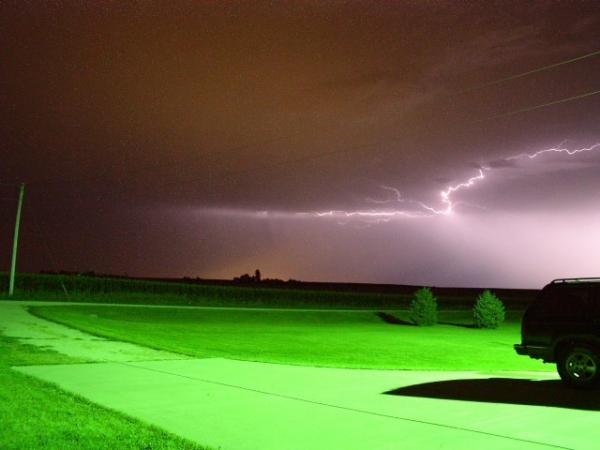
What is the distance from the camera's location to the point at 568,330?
1119cm

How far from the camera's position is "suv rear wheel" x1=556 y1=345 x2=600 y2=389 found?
35.0 feet

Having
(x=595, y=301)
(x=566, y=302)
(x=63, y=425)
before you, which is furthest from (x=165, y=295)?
(x=63, y=425)

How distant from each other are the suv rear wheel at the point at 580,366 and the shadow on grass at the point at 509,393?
0.22m

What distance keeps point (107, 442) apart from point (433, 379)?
668 centimetres

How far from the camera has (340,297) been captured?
75.4 m

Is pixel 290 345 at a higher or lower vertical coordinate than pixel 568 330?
lower

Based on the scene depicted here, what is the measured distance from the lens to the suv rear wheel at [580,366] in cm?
1068

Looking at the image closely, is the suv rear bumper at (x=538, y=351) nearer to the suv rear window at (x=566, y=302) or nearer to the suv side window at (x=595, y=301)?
the suv rear window at (x=566, y=302)

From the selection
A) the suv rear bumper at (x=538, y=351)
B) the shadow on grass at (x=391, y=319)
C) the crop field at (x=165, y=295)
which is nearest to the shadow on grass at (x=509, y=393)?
the suv rear bumper at (x=538, y=351)

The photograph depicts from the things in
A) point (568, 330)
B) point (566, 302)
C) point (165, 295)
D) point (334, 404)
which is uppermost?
point (566, 302)

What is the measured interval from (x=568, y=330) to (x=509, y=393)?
2.38 m

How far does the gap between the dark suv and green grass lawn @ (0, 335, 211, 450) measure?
25.6ft

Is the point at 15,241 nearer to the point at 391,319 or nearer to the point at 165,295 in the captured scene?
the point at 165,295

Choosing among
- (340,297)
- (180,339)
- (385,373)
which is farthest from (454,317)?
(385,373)
